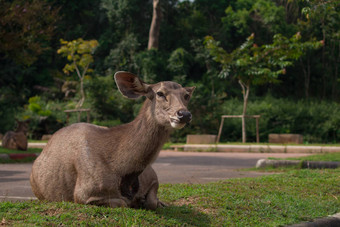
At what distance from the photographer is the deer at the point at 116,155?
4.33 m

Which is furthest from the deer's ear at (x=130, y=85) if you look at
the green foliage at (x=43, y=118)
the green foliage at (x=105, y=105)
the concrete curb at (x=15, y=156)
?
the green foliage at (x=43, y=118)

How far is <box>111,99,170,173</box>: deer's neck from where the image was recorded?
4387mm

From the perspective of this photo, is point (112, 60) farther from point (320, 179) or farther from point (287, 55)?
point (320, 179)

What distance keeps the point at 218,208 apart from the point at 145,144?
1.29 metres

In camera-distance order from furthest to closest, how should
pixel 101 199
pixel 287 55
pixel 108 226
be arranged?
pixel 287 55 < pixel 101 199 < pixel 108 226

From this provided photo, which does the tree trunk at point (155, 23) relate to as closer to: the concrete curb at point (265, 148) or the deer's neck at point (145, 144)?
the concrete curb at point (265, 148)

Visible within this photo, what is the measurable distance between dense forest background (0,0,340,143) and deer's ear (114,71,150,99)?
1683cm

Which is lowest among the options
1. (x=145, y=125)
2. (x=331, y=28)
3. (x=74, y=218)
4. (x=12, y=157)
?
(x=12, y=157)

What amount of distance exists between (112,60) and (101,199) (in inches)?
1054

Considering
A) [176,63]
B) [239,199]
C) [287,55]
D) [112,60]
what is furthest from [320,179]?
[112,60]

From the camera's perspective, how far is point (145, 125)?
448 cm

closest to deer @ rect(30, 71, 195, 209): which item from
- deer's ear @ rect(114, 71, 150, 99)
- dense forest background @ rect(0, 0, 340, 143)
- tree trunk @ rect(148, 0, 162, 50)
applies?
deer's ear @ rect(114, 71, 150, 99)

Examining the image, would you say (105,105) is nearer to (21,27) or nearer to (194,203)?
(21,27)

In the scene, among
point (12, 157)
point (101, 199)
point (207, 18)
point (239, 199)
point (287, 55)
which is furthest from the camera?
point (207, 18)
